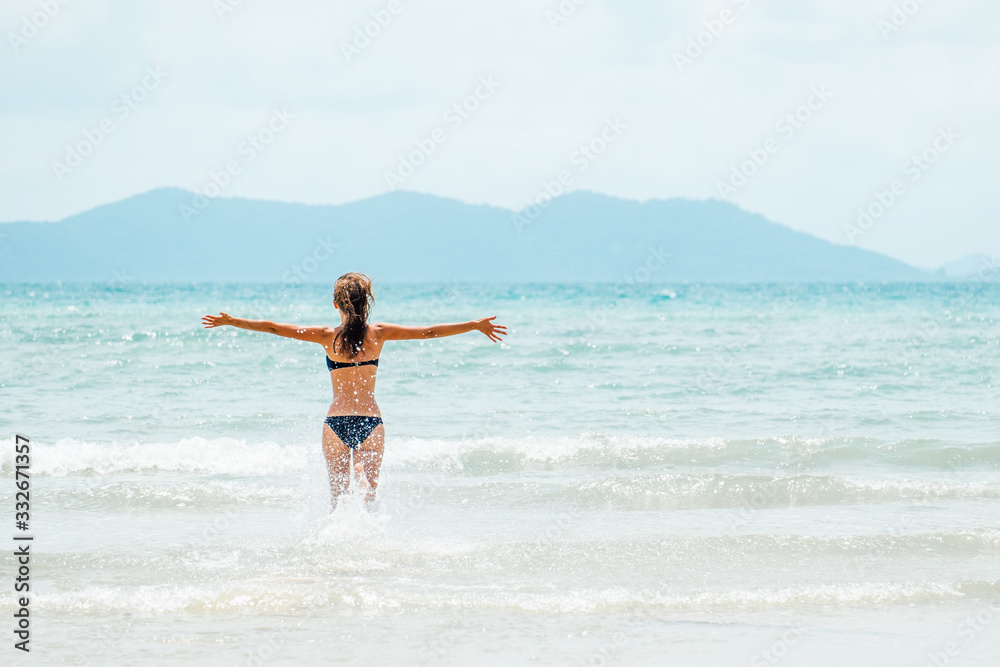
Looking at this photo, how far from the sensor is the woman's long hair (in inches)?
213

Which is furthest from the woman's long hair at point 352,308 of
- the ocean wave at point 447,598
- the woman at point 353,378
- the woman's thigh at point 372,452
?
the ocean wave at point 447,598

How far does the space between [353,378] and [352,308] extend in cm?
51

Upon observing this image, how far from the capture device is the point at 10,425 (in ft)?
32.9

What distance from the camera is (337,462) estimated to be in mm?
5789

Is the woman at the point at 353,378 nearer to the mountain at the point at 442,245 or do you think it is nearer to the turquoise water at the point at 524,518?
the turquoise water at the point at 524,518

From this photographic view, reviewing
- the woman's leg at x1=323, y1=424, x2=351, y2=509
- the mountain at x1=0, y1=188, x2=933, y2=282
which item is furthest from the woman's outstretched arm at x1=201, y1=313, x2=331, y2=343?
the mountain at x1=0, y1=188, x2=933, y2=282

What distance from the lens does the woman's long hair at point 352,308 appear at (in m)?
5.41

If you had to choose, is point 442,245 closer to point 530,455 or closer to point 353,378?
point 530,455

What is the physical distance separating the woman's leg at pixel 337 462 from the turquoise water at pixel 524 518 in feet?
0.59

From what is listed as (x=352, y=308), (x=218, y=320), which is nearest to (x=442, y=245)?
(x=352, y=308)

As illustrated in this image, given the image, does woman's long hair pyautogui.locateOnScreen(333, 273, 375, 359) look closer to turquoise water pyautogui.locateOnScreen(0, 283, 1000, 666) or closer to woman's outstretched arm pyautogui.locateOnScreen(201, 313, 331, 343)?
woman's outstretched arm pyautogui.locateOnScreen(201, 313, 331, 343)

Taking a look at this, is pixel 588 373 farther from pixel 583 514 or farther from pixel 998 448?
pixel 583 514

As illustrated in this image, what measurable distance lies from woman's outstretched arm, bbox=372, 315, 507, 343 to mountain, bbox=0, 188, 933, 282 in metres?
129

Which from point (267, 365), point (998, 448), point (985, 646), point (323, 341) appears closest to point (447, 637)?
point (323, 341)
